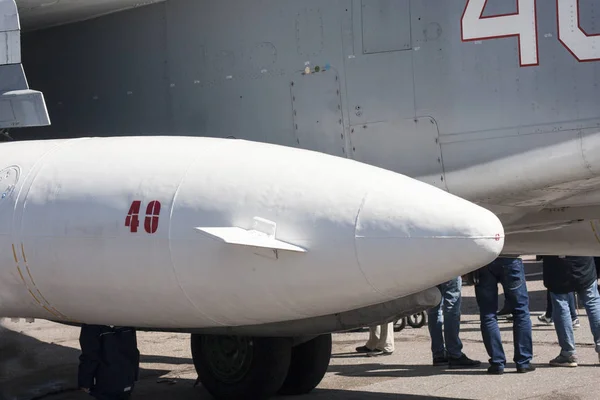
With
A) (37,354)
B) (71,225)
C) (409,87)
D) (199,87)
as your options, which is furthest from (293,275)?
(37,354)

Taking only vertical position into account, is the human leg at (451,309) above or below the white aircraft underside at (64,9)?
below

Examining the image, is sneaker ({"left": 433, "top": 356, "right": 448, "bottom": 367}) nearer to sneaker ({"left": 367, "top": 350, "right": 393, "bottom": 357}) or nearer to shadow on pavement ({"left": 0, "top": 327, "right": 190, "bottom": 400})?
sneaker ({"left": 367, "top": 350, "right": 393, "bottom": 357})

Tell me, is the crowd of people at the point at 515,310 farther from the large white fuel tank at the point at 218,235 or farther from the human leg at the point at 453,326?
the large white fuel tank at the point at 218,235

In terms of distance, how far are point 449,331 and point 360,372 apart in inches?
41.0

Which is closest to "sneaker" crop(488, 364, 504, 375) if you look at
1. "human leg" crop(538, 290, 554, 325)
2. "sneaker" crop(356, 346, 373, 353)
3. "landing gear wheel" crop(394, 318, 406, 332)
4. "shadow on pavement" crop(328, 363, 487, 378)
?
"shadow on pavement" crop(328, 363, 487, 378)

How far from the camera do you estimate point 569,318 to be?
10.8m

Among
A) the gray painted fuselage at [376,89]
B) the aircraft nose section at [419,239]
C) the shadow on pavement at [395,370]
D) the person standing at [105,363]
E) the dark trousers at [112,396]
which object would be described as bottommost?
the shadow on pavement at [395,370]

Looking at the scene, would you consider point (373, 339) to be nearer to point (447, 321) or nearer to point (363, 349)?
point (363, 349)

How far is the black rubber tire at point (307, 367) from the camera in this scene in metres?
9.79

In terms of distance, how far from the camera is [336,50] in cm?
862

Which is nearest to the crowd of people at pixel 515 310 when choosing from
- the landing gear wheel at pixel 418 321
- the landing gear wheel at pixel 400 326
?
the landing gear wheel at pixel 400 326

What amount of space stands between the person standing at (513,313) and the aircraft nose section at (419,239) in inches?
149

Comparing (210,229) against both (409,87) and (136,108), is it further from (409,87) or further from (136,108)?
(136,108)

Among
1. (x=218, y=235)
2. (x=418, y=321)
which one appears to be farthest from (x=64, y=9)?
(x=418, y=321)
